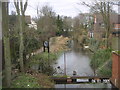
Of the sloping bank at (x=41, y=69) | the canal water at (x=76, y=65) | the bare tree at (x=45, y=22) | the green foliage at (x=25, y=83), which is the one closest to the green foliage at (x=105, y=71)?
the canal water at (x=76, y=65)

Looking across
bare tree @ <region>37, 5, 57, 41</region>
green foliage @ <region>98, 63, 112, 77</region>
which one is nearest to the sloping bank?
bare tree @ <region>37, 5, 57, 41</region>

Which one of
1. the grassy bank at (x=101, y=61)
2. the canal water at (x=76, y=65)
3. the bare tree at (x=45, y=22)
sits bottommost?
the canal water at (x=76, y=65)

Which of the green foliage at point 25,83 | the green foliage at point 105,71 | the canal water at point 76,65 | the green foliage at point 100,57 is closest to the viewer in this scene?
the green foliage at point 25,83

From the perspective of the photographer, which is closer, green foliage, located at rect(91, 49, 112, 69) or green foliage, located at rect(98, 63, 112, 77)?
green foliage, located at rect(98, 63, 112, 77)

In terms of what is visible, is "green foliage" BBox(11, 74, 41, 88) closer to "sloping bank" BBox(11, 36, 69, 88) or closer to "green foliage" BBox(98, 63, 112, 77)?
"sloping bank" BBox(11, 36, 69, 88)

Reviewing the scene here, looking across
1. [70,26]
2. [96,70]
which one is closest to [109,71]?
[96,70]

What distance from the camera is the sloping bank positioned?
83.0 inches

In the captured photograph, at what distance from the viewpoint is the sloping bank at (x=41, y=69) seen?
211cm

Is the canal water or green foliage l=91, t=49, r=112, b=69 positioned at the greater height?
green foliage l=91, t=49, r=112, b=69

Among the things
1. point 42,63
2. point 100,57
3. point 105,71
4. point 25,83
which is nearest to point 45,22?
point 42,63

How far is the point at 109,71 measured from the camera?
3.63 metres

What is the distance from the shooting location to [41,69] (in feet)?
12.3

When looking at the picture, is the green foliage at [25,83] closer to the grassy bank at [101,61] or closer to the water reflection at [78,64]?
the water reflection at [78,64]

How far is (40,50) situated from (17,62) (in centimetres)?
172
